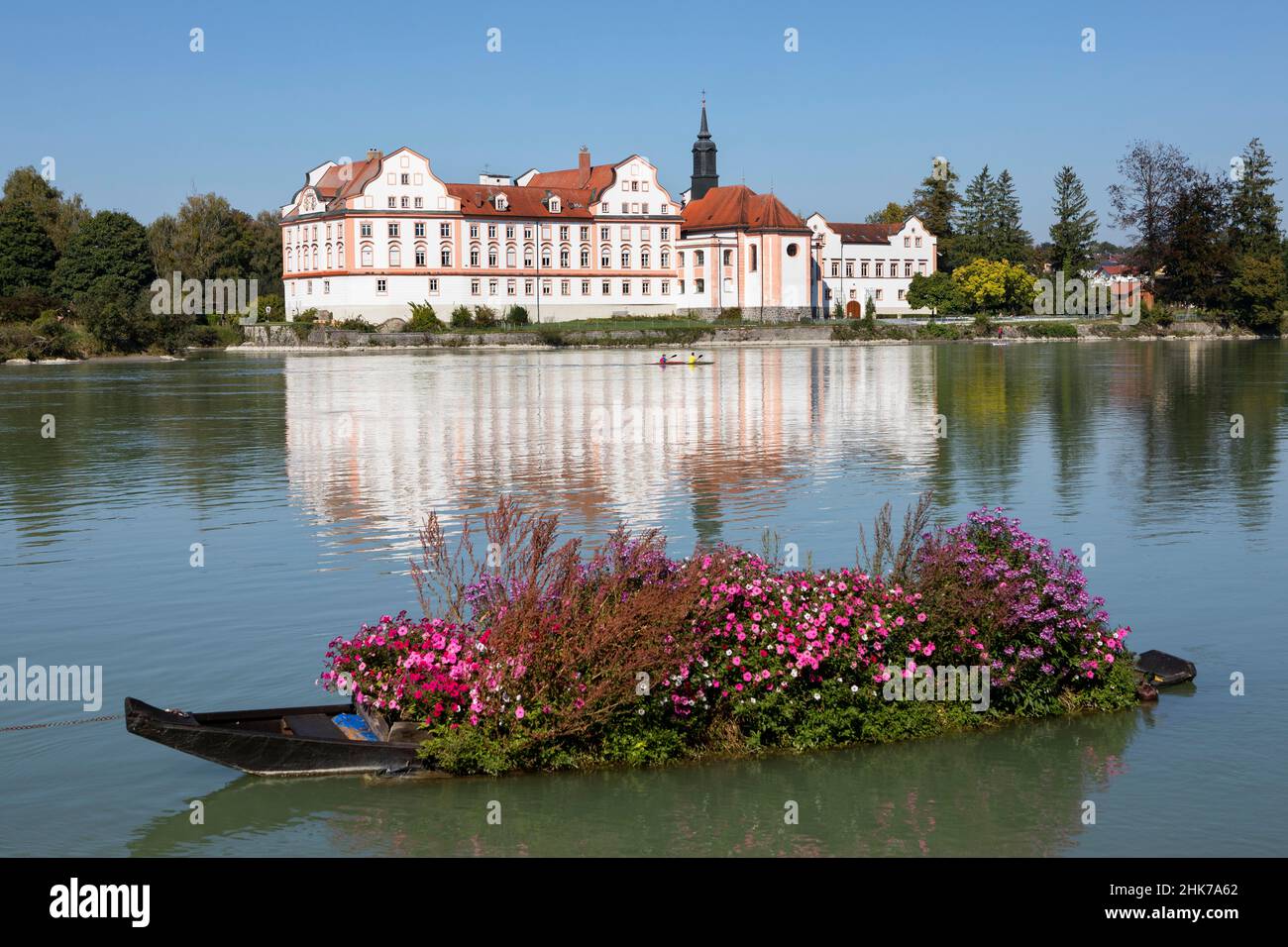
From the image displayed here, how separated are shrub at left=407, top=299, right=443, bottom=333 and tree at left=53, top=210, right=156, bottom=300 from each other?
81.4ft

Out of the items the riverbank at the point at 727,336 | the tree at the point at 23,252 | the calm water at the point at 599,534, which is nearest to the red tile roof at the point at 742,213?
the riverbank at the point at 727,336

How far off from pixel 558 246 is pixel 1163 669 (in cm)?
12121

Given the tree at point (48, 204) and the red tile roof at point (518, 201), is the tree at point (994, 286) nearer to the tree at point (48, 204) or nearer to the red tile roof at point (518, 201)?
the red tile roof at point (518, 201)

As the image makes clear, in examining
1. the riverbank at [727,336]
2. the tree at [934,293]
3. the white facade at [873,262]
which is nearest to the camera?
the riverbank at [727,336]

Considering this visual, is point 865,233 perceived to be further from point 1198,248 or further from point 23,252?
point 23,252

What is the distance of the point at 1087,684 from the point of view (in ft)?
45.7

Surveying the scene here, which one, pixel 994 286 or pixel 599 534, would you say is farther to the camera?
pixel 994 286

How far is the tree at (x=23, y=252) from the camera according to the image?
123000 mm

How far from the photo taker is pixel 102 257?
121750 mm

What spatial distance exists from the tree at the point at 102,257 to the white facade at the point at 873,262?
6635 centimetres

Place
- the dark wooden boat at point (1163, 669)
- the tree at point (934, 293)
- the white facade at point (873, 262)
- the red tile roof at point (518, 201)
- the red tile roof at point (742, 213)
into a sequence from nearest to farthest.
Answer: the dark wooden boat at point (1163, 669) < the red tile roof at point (518, 201) < the red tile roof at point (742, 213) < the tree at point (934, 293) < the white facade at point (873, 262)

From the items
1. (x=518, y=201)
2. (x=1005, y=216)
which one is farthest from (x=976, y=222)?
(x=518, y=201)

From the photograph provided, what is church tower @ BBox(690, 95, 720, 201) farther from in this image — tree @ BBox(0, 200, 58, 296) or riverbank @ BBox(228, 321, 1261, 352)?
tree @ BBox(0, 200, 58, 296)
